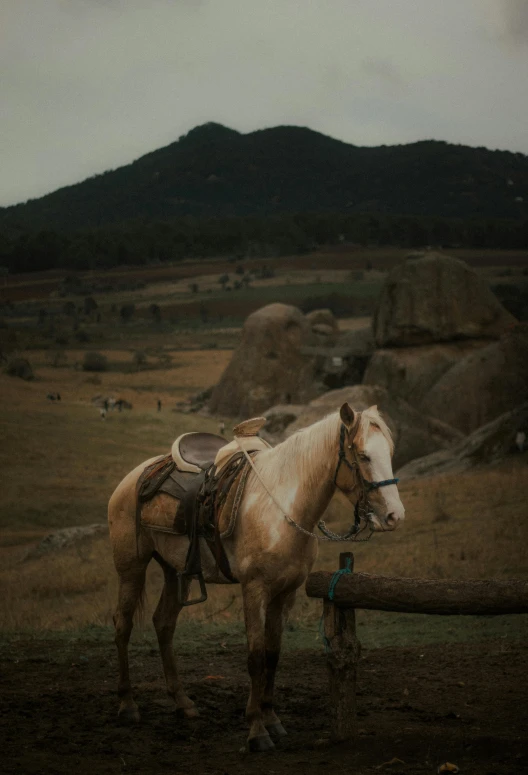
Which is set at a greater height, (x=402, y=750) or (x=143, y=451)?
(x=402, y=750)

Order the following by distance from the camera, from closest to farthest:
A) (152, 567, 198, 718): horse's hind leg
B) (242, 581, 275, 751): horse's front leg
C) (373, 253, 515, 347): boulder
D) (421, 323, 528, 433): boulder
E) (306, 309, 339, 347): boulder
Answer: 1. (242, 581, 275, 751): horse's front leg
2. (152, 567, 198, 718): horse's hind leg
3. (421, 323, 528, 433): boulder
4. (373, 253, 515, 347): boulder
5. (306, 309, 339, 347): boulder

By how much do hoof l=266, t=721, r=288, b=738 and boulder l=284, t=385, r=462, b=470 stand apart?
17.6 m

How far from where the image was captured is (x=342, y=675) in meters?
6.20

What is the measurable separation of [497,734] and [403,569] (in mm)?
6756

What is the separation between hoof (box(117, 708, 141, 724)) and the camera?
23.8ft

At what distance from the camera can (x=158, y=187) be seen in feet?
543

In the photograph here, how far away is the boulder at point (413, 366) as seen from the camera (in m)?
33.3

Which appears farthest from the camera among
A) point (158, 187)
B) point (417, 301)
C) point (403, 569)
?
point (158, 187)

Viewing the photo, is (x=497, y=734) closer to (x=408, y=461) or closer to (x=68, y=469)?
(x=408, y=461)

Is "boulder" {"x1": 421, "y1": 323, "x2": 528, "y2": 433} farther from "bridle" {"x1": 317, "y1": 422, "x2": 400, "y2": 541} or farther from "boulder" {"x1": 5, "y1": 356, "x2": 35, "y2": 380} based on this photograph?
"boulder" {"x1": 5, "y1": 356, "x2": 35, "y2": 380}

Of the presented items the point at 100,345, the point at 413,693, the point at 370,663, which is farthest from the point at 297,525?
the point at 100,345

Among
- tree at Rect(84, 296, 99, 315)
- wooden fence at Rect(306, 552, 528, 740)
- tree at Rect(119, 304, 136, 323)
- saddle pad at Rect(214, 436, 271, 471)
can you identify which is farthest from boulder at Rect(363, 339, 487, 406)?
tree at Rect(119, 304, 136, 323)

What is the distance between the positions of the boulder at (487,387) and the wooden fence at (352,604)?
22.1 metres

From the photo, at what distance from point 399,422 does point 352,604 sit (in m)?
19.5
